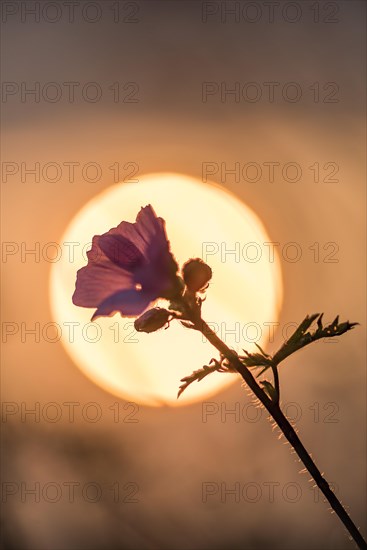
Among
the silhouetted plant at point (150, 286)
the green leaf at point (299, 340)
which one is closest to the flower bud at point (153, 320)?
the silhouetted plant at point (150, 286)

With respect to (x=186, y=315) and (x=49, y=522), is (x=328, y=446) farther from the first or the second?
(x=186, y=315)

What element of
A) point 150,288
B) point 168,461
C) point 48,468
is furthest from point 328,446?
point 150,288

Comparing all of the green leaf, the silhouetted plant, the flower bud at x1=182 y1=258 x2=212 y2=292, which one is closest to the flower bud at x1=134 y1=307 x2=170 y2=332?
the silhouetted plant

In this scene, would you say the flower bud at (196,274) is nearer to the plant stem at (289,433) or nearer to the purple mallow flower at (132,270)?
the purple mallow flower at (132,270)

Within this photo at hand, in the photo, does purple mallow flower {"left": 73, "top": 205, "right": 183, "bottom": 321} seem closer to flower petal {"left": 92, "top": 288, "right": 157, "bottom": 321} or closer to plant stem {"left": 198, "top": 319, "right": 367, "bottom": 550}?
flower petal {"left": 92, "top": 288, "right": 157, "bottom": 321}

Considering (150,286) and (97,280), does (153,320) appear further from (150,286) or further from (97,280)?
(97,280)

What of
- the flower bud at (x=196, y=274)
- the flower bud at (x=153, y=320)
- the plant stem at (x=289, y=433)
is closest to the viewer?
the plant stem at (x=289, y=433)
